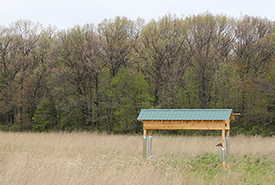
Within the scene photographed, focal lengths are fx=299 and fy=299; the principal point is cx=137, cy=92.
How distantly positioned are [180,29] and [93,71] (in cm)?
984

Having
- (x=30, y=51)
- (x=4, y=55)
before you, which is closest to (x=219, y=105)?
(x=30, y=51)

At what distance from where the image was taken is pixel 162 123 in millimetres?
12359

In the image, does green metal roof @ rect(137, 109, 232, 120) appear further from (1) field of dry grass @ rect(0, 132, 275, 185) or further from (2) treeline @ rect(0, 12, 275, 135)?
(2) treeline @ rect(0, 12, 275, 135)

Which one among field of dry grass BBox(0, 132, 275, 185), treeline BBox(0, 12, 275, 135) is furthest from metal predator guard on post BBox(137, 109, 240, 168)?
treeline BBox(0, 12, 275, 135)

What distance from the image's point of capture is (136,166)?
9.74 metres

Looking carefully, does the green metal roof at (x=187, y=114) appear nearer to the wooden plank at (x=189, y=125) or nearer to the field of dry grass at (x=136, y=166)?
the wooden plank at (x=189, y=125)

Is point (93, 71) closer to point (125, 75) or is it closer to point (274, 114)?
point (125, 75)

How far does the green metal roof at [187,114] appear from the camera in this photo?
38.0 feet

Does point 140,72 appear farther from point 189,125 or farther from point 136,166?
point 136,166

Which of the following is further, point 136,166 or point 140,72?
point 140,72

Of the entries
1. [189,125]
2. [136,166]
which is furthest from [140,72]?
[136,166]

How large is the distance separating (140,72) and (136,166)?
19128 millimetres

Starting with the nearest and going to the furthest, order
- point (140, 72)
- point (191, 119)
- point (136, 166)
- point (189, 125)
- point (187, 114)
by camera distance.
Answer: point (136, 166) < point (191, 119) < point (187, 114) < point (189, 125) < point (140, 72)

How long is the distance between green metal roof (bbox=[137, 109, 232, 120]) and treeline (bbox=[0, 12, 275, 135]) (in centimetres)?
1508
